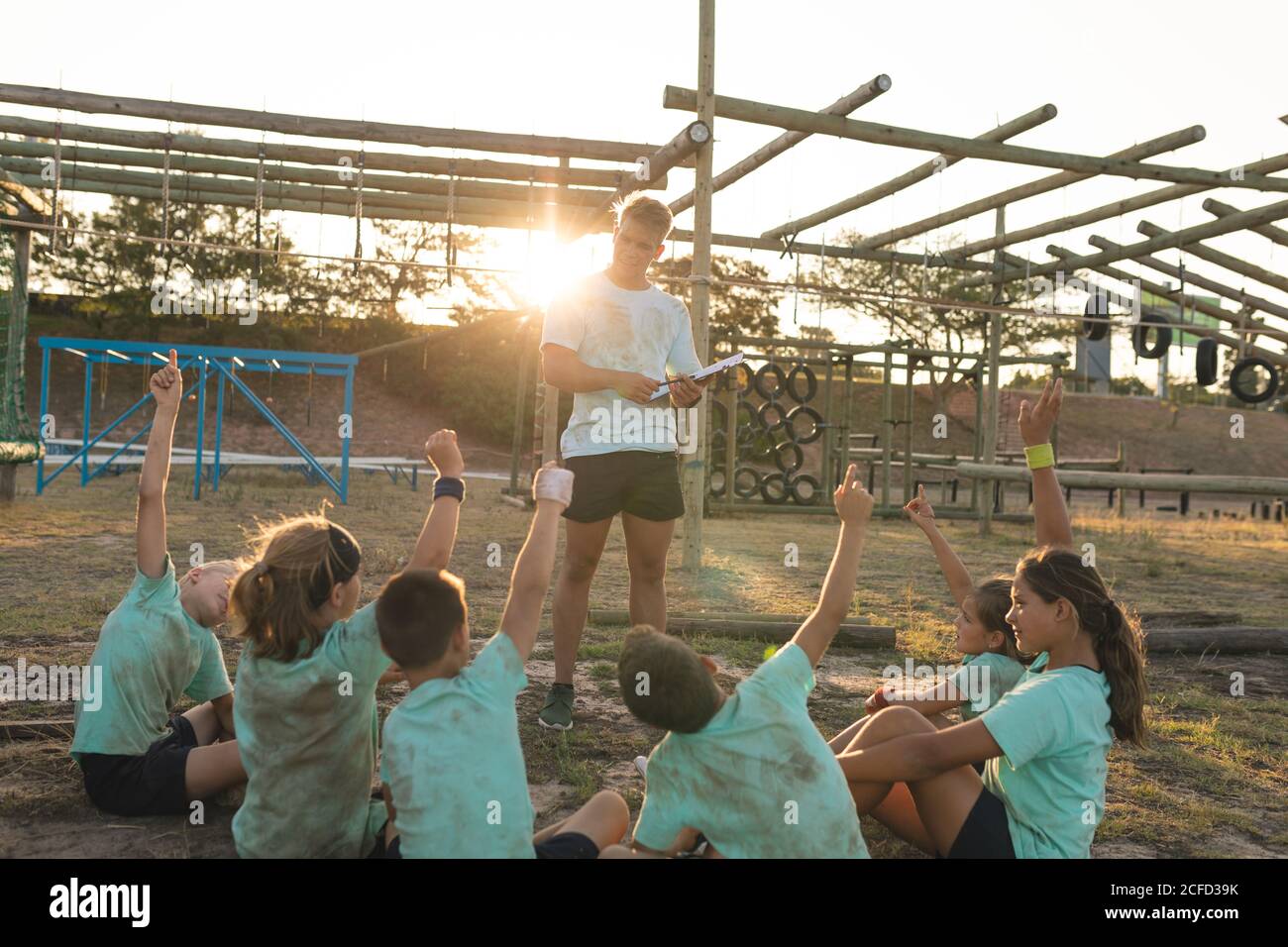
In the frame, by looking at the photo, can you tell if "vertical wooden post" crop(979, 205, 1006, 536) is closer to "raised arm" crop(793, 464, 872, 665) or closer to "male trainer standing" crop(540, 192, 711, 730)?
"male trainer standing" crop(540, 192, 711, 730)

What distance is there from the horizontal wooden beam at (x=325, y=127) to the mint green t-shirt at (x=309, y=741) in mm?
8485

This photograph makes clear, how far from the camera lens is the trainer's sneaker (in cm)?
393

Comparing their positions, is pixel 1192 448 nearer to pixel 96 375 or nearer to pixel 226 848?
pixel 96 375

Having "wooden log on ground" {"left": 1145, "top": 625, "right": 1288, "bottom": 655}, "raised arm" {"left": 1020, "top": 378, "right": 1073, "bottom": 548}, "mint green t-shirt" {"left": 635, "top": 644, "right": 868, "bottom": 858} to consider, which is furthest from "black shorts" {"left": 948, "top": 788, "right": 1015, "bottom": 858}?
"wooden log on ground" {"left": 1145, "top": 625, "right": 1288, "bottom": 655}

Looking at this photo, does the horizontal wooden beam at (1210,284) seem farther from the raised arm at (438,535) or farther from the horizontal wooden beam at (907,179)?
the raised arm at (438,535)

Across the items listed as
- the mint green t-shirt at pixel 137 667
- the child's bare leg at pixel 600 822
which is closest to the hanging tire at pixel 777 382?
the mint green t-shirt at pixel 137 667

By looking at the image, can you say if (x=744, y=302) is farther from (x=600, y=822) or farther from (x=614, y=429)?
(x=600, y=822)

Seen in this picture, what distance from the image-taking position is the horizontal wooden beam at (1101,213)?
35.3ft

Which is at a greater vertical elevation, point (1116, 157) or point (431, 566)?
point (1116, 157)

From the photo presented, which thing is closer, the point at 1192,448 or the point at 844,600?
the point at 844,600

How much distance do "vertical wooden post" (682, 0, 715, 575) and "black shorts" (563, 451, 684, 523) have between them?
412 cm
